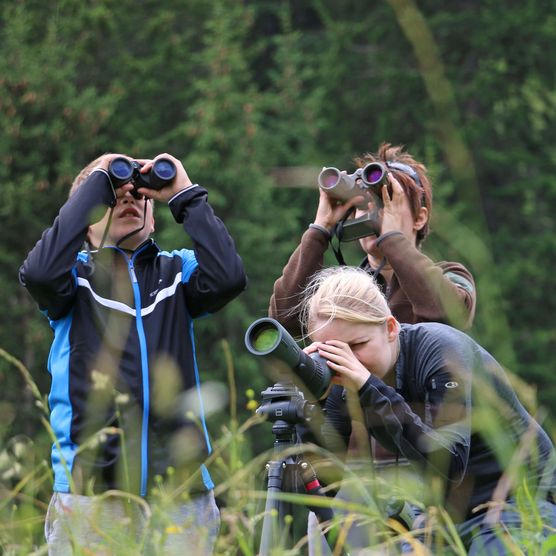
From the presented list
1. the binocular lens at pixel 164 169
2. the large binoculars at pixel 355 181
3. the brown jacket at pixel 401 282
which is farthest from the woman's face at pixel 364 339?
the binocular lens at pixel 164 169

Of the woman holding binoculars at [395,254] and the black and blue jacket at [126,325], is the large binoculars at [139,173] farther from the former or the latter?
the woman holding binoculars at [395,254]

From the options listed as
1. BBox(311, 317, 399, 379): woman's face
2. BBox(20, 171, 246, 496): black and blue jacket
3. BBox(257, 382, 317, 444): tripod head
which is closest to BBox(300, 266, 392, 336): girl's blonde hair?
BBox(311, 317, 399, 379): woman's face

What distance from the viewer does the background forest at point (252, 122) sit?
13031mm

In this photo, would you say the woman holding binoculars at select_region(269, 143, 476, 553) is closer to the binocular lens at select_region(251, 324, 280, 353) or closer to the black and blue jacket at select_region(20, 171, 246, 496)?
the black and blue jacket at select_region(20, 171, 246, 496)

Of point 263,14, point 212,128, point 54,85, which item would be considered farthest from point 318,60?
point 54,85

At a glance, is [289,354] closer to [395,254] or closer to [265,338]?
[265,338]

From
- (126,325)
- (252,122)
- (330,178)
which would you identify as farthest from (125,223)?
(252,122)

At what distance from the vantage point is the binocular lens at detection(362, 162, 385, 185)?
A: 345 cm

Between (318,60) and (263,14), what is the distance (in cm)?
246

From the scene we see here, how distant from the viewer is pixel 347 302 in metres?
2.76

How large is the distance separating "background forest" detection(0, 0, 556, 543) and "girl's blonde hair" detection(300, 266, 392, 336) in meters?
8.48

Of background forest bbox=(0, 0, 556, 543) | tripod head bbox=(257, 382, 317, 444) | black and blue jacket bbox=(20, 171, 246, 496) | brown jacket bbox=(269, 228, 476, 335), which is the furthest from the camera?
background forest bbox=(0, 0, 556, 543)

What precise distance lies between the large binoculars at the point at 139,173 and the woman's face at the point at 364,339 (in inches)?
34.4

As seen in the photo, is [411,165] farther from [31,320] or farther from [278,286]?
[31,320]
